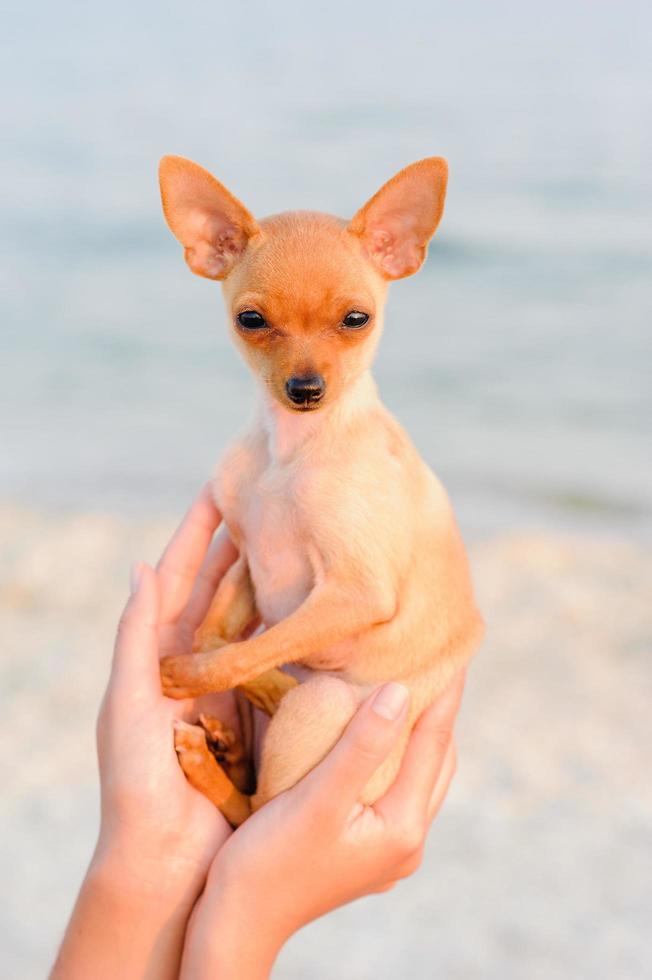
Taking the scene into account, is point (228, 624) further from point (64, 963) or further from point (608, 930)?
point (608, 930)

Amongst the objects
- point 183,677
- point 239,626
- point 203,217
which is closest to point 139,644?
point 183,677

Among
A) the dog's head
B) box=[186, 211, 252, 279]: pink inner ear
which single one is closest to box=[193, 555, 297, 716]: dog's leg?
the dog's head

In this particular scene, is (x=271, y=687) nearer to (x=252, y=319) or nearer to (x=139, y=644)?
(x=139, y=644)

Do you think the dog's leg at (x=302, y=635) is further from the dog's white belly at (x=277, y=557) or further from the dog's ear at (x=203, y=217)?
the dog's ear at (x=203, y=217)

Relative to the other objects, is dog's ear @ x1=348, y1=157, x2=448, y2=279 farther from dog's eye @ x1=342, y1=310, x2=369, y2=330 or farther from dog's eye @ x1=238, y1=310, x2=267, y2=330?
dog's eye @ x1=238, y1=310, x2=267, y2=330

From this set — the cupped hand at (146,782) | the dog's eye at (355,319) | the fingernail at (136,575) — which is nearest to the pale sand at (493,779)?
the cupped hand at (146,782)

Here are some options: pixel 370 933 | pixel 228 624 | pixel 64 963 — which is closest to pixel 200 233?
pixel 228 624

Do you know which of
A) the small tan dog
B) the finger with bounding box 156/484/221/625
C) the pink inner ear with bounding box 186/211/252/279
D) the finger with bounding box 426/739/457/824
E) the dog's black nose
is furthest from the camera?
the finger with bounding box 156/484/221/625
